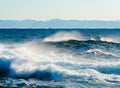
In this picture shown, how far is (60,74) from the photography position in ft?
65.7

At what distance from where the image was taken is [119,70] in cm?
2173

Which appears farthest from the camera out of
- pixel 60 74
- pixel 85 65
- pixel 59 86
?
pixel 85 65

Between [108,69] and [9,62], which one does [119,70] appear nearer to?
[108,69]

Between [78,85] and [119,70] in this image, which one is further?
[119,70]

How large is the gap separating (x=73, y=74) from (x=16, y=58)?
14.3ft

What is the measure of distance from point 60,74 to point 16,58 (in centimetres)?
382

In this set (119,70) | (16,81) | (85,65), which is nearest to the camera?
(16,81)

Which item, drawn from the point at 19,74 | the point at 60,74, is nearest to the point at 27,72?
the point at 19,74

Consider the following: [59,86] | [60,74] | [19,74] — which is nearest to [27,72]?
[19,74]

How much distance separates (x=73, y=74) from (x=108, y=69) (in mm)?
2897

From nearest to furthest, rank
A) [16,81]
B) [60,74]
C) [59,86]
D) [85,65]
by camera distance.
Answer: [59,86], [16,81], [60,74], [85,65]

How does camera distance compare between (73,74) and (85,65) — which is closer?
(73,74)

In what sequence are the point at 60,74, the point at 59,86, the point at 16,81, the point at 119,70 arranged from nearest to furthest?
1. the point at 59,86
2. the point at 16,81
3. the point at 60,74
4. the point at 119,70

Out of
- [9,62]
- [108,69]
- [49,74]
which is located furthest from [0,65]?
[108,69]
